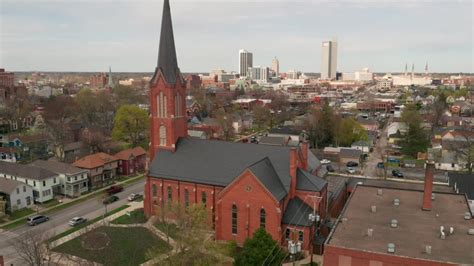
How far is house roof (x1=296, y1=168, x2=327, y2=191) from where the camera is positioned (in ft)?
129

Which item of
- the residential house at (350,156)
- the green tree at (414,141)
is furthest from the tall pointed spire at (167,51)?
the green tree at (414,141)

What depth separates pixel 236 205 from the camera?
38.5 meters

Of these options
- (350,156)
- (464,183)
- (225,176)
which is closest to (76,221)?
(225,176)

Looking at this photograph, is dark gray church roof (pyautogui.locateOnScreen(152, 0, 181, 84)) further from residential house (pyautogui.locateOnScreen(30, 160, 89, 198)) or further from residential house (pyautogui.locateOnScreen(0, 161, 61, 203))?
residential house (pyautogui.locateOnScreen(0, 161, 61, 203))

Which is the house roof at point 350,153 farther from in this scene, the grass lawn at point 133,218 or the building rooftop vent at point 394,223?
the building rooftop vent at point 394,223

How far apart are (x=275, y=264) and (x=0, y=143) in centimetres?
7429

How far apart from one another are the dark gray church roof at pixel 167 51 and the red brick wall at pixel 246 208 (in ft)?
53.7

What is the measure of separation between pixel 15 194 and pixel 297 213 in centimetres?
3440

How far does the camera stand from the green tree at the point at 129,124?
8300 cm

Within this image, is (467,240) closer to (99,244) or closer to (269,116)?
(99,244)

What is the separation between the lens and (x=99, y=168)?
194ft

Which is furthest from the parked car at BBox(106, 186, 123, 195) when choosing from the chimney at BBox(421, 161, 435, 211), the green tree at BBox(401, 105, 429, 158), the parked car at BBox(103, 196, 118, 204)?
the green tree at BBox(401, 105, 429, 158)

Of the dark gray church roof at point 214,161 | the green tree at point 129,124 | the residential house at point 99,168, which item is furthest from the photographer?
the green tree at point 129,124

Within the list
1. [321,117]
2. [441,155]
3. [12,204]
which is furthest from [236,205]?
[321,117]
